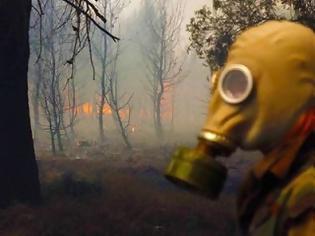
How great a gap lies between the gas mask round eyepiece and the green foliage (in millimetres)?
14468

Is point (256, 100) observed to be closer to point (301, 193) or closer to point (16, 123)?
point (301, 193)

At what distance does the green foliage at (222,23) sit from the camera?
54.6 feet

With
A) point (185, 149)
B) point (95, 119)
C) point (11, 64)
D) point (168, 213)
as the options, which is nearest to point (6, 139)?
point (11, 64)

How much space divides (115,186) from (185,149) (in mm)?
12020

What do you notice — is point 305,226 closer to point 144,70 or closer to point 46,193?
point 46,193

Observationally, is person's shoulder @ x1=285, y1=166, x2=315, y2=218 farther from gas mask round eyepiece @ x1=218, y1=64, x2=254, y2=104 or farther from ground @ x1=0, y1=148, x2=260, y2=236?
ground @ x1=0, y1=148, x2=260, y2=236

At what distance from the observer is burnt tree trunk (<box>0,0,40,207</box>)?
35.6ft

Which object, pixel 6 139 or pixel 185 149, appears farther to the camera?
pixel 6 139

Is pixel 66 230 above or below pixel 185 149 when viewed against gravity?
below

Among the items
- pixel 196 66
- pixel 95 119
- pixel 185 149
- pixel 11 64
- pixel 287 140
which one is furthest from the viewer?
pixel 196 66

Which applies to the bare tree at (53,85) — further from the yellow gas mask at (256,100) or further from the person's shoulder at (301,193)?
the person's shoulder at (301,193)

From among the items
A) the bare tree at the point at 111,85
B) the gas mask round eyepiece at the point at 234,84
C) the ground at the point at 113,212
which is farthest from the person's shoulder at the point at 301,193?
the bare tree at the point at 111,85

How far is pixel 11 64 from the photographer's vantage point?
10859mm

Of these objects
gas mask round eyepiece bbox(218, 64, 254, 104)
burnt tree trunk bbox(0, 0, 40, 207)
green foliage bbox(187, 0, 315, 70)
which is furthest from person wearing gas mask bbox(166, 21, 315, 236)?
green foliage bbox(187, 0, 315, 70)
